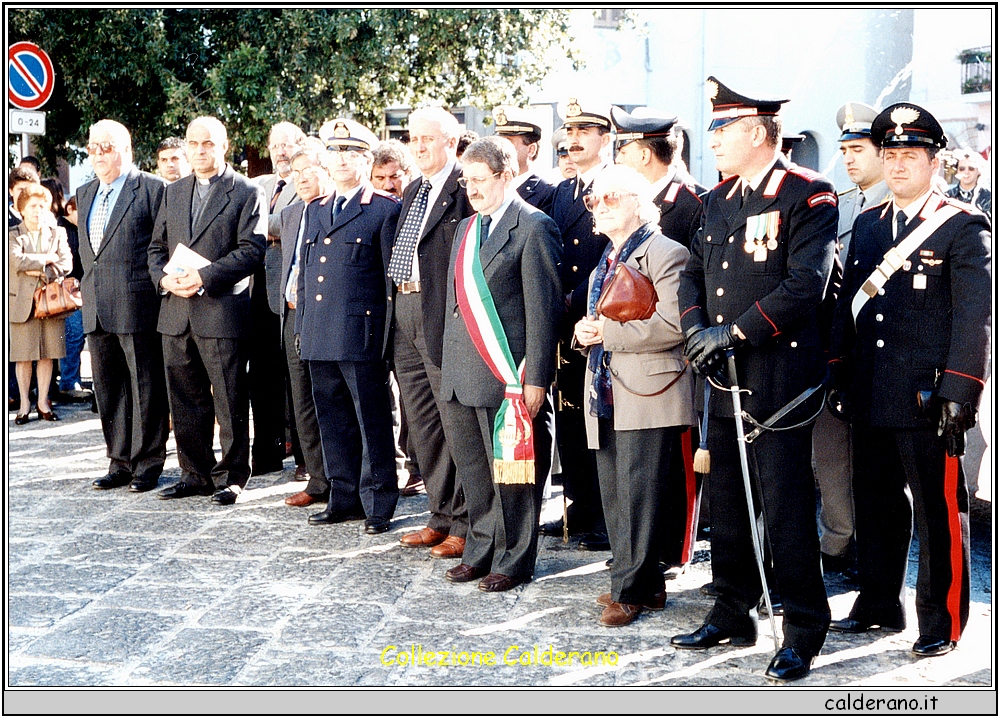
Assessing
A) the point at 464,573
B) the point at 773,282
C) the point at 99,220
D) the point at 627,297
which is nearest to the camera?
the point at 773,282

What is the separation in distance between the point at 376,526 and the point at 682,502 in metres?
1.75

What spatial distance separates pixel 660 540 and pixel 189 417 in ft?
11.9

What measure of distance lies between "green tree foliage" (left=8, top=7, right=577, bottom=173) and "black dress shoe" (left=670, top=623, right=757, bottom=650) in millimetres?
9920

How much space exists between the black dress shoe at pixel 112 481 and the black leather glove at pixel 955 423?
533cm

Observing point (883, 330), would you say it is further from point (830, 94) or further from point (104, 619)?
point (830, 94)

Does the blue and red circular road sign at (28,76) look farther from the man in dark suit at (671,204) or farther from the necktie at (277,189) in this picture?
the man in dark suit at (671,204)

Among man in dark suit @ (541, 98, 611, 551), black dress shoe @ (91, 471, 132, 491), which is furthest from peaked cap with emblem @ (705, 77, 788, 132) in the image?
black dress shoe @ (91, 471, 132, 491)

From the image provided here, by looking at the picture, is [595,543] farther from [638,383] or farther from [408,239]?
[408,239]

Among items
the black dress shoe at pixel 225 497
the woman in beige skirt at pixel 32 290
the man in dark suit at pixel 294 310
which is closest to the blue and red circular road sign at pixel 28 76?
the woman in beige skirt at pixel 32 290

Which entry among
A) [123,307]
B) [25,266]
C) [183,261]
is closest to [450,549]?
[183,261]

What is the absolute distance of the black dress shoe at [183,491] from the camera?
7363mm

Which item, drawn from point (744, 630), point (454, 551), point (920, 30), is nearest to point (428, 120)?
point (454, 551)

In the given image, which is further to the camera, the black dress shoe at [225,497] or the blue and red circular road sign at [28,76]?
the blue and red circular road sign at [28,76]

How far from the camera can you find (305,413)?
285 inches
